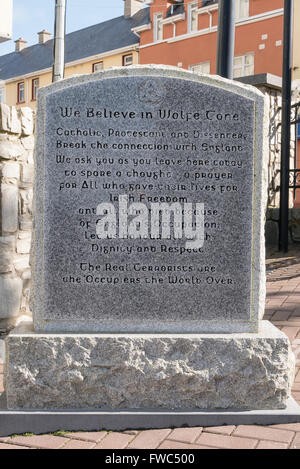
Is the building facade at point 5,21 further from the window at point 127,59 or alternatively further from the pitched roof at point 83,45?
the pitched roof at point 83,45

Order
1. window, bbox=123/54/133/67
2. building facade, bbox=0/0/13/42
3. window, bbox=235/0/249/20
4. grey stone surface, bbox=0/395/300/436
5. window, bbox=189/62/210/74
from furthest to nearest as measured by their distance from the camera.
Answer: window, bbox=123/54/133/67
window, bbox=189/62/210/74
window, bbox=235/0/249/20
building facade, bbox=0/0/13/42
grey stone surface, bbox=0/395/300/436

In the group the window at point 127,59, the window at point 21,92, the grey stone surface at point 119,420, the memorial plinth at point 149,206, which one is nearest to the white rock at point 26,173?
the memorial plinth at point 149,206

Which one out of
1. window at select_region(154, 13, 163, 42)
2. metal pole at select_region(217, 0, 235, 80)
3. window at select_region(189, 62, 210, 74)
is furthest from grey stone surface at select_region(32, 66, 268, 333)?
window at select_region(154, 13, 163, 42)

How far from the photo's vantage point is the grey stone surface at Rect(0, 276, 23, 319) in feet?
13.3

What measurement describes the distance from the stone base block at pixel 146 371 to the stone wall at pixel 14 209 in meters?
1.20

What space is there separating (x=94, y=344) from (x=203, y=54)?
2086cm

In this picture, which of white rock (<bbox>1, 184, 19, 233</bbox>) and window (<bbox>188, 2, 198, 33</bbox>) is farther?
window (<bbox>188, 2, 198, 33</bbox>)

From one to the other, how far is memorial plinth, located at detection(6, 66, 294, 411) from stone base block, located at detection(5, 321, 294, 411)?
0.08 meters

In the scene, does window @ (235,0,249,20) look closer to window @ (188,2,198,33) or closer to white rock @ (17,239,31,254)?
window @ (188,2,198,33)

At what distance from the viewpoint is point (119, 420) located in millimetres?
2891

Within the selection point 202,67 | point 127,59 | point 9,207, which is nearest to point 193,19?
point 202,67

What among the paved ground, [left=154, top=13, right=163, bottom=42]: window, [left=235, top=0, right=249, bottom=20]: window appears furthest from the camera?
[left=154, top=13, right=163, bottom=42]: window

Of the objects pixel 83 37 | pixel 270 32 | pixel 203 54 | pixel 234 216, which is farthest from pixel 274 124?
pixel 83 37

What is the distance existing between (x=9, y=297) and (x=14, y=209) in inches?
23.6
